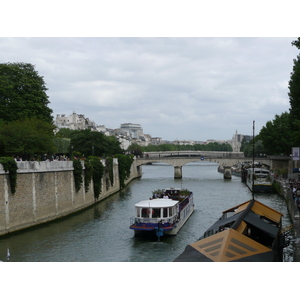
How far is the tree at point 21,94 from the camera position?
3656 cm

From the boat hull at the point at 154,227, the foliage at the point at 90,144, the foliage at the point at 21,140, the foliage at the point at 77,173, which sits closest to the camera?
the boat hull at the point at 154,227

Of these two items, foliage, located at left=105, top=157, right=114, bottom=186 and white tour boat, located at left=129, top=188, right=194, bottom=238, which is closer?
white tour boat, located at left=129, top=188, right=194, bottom=238

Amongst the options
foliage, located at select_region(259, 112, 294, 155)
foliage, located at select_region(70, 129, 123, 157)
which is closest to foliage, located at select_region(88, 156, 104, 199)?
foliage, located at select_region(70, 129, 123, 157)

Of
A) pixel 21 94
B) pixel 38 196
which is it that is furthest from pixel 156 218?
pixel 21 94

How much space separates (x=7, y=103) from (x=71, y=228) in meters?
16.5

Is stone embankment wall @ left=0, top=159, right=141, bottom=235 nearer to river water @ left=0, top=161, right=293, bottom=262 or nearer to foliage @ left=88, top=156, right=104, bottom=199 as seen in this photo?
river water @ left=0, top=161, right=293, bottom=262

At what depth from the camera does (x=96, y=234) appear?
24016 millimetres

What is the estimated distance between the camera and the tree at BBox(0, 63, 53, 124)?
36562 millimetres

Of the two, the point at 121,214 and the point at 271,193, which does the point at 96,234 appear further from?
the point at 271,193

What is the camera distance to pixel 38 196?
25.7 meters

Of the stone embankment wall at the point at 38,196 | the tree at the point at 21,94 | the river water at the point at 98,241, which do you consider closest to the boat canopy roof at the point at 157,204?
the river water at the point at 98,241

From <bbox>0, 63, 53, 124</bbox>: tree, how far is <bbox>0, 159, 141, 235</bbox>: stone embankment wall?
29.6 ft

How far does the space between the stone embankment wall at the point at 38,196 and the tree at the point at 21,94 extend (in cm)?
901

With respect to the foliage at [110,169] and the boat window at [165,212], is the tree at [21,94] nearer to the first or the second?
the foliage at [110,169]
